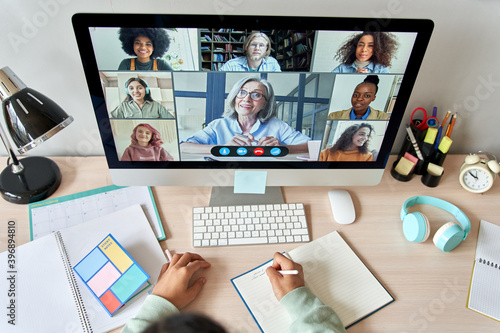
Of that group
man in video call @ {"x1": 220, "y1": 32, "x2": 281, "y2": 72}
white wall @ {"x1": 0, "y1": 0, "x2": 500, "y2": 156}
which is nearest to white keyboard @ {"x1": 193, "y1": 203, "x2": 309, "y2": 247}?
man in video call @ {"x1": 220, "y1": 32, "x2": 281, "y2": 72}

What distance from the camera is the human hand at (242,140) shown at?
2.50ft

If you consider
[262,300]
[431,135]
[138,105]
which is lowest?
[262,300]

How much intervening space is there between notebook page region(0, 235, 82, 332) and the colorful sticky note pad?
5 cm

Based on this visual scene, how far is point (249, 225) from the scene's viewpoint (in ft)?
2.81

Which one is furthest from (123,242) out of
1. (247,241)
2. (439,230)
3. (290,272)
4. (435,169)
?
(435,169)

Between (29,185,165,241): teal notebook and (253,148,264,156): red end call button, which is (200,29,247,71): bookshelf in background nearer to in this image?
(253,148,264,156): red end call button

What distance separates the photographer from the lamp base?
892 millimetres

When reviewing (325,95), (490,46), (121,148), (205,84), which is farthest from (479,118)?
(121,148)

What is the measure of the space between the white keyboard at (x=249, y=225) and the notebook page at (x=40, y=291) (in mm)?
296

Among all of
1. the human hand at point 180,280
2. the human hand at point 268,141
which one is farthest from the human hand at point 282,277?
the human hand at point 268,141

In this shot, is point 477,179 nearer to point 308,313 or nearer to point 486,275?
point 486,275

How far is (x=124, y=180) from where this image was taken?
33.3 inches

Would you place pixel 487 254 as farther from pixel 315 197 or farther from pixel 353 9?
pixel 353 9

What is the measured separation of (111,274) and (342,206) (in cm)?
60
